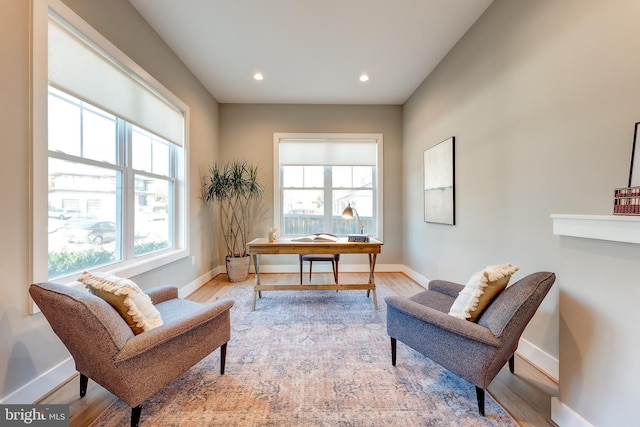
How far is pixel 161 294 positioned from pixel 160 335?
0.82 m

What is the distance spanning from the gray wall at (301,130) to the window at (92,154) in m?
1.49

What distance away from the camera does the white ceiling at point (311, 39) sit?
2299 mm

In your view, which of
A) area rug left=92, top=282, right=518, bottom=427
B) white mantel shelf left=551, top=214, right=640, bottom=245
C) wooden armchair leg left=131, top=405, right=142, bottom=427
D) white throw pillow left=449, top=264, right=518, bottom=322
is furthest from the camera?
white throw pillow left=449, top=264, right=518, bottom=322

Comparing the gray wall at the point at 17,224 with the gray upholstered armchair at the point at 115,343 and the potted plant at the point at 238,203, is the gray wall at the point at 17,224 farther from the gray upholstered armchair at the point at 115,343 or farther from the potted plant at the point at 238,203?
the potted plant at the point at 238,203

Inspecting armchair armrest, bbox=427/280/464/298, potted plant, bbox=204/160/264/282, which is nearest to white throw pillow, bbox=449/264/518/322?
armchair armrest, bbox=427/280/464/298

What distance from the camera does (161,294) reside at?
195 centimetres

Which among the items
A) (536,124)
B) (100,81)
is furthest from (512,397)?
(100,81)

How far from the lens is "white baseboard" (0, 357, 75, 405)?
4.53 ft

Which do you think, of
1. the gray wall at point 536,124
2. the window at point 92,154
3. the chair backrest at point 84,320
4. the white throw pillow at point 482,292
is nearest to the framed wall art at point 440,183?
the gray wall at point 536,124

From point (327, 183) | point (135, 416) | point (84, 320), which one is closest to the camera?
point (84, 320)

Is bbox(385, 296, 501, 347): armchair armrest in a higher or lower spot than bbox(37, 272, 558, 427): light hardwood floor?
higher

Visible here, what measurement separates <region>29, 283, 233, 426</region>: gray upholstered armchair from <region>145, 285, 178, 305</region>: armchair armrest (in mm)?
550

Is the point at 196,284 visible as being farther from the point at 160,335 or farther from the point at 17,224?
the point at 160,335

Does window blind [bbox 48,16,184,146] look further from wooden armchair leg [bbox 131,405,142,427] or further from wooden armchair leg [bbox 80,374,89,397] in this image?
wooden armchair leg [bbox 131,405,142,427]
